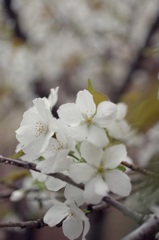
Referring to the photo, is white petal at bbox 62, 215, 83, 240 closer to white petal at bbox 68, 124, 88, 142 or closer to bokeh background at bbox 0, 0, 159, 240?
white petal at bbox 68, 124, 88, 142

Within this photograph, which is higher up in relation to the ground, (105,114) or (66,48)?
(66,48)

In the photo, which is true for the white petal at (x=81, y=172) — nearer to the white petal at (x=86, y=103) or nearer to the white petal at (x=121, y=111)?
the white petal at (x=86, y=103)

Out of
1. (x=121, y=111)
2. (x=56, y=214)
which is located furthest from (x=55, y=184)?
(x=121, y=111)

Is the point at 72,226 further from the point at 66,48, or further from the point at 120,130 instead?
the point at 66,48

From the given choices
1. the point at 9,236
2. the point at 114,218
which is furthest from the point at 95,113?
the point at 114,218

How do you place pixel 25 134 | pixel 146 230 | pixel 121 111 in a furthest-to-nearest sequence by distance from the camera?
1. pixel 121 111
2. pixel 25 134
3. pixel 146 230

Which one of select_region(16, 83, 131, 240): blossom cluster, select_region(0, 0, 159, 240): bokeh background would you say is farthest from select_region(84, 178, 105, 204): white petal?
select_region(0, 0, 159, 240): bokeh background

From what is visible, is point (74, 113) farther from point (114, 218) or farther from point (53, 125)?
point (114, 218)

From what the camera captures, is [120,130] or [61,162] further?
[120,130]

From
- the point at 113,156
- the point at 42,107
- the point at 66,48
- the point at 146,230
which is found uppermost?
the point at 66,48
